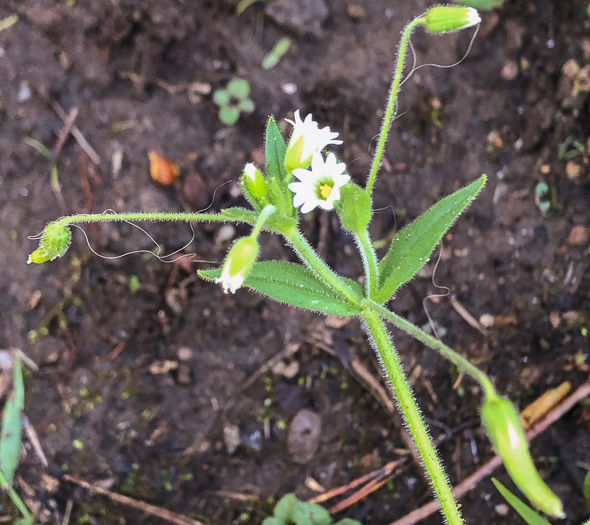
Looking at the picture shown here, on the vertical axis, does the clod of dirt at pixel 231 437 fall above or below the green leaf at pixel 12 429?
above

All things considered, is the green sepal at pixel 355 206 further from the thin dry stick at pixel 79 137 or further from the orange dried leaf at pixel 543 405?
the thin dry stick at pixel 79 137

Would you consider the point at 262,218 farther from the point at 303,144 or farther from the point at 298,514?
the point at 298,514

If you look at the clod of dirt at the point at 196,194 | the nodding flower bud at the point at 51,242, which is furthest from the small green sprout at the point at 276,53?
the nodding flower bud at the point at 51,242

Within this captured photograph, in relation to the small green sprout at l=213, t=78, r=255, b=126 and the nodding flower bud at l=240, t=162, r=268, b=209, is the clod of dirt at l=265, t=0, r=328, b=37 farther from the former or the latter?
the nodding flower bud at l=240, t=162, r=268, b=209

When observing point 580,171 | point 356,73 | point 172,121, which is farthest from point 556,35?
point 172,121

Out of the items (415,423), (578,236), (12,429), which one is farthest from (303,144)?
(12,429)

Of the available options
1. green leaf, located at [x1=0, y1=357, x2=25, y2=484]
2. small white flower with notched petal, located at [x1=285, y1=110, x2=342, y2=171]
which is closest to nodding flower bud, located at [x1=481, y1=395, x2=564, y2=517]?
small white flower with notched petal, located at [x1=285, y1=110, x2=342, y2=171]

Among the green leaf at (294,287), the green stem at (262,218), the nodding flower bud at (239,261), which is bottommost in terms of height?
the green leaf at (294,287)
